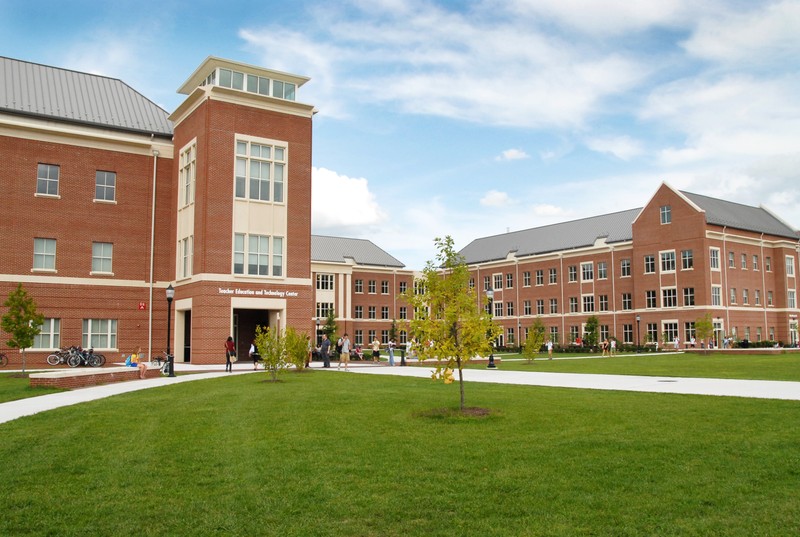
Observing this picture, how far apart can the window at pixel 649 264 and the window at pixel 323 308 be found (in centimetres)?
3779

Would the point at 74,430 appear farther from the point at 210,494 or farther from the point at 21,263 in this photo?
the point at 21,263

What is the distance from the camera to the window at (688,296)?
6601cm

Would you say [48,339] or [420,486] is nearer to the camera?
[420,486]

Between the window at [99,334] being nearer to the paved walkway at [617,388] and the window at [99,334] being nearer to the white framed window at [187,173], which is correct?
the white framed window at [187,173]

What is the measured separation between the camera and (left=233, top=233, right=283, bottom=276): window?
123 ft

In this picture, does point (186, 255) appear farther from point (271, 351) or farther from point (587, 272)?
point (587, 272)

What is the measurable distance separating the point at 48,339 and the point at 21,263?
14.6ft

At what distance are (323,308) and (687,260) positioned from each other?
142 feet

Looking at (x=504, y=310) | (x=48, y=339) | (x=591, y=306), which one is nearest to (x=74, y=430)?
(x=48, y=339)

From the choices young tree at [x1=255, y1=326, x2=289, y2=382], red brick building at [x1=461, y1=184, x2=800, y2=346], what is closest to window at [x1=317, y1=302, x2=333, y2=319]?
red brick building at [x1=461, y1=184, x2=800, y2=346]

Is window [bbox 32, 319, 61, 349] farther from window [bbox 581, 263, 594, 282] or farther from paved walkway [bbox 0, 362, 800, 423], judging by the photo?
window [bbox 581, 263, 594, 282]

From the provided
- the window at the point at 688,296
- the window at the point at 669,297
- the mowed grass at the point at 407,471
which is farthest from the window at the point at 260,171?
the window at the point at 669,297

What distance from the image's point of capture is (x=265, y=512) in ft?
22.4

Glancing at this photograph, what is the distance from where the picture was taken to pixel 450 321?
1324 cm
